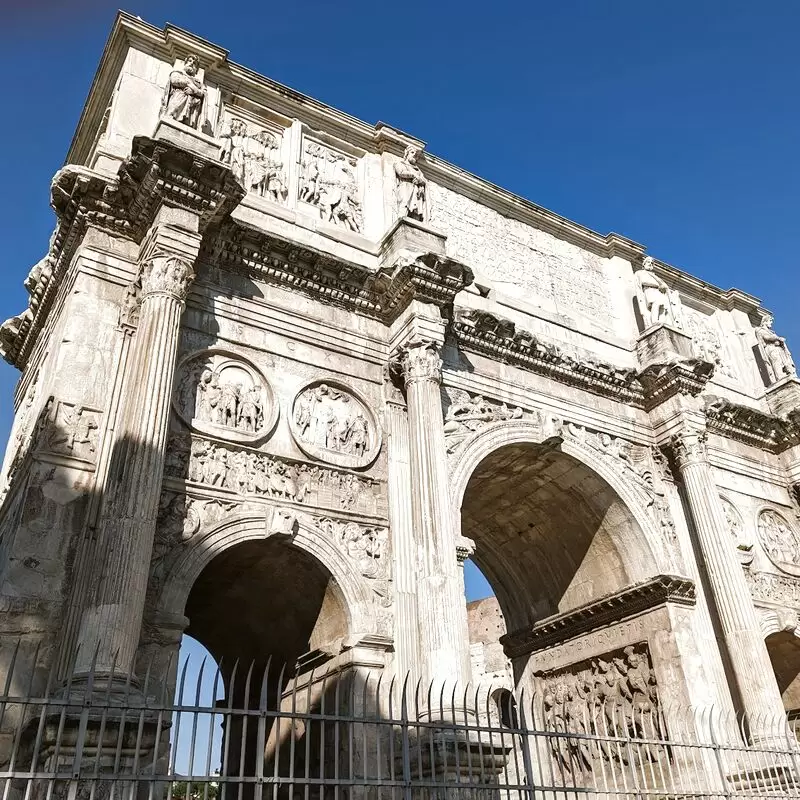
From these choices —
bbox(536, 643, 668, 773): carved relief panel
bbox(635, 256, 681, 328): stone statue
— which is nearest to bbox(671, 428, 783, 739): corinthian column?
bbox(536, 643, 668, 773): carved relief panel

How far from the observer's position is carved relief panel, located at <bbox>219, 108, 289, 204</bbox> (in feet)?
37.6

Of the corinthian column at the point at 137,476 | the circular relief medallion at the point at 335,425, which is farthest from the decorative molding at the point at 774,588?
the corinthian column at the point at 137,476

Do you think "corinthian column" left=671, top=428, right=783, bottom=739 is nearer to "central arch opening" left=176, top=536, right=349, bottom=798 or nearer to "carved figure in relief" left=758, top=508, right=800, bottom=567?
"carved figure in relief" left=758, top=508, right=800, bottom=567

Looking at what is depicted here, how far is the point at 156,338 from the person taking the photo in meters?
8.42

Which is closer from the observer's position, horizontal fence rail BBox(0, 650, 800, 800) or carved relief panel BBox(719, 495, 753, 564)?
horizontal fence rail BBox(0, 650, 800, 800)

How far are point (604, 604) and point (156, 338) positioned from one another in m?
8.33

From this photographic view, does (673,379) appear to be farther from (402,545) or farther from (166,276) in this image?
(166,276)

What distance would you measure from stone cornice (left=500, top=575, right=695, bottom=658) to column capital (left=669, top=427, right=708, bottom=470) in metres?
2.08

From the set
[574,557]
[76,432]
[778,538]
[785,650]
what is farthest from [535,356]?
[76,432]

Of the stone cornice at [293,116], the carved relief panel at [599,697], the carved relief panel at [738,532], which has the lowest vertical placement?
the carved relief panel at [599,697]

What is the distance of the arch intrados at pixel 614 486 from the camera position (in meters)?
11.8

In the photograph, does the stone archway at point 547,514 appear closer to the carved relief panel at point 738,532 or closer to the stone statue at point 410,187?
the carved relief panel at point 738,532

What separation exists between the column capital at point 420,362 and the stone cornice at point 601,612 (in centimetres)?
484

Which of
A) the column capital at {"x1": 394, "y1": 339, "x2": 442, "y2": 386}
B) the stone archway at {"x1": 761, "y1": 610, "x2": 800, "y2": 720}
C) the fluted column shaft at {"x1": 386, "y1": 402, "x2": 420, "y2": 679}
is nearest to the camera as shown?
the fluted column shaft at {"x1": 386, "y1": 402, "x2": 420, "y2": 679}
